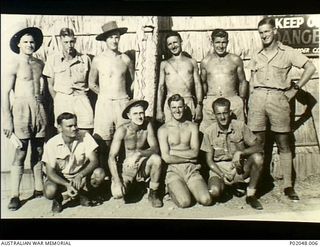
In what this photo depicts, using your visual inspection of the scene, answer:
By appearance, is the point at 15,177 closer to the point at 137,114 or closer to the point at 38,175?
the point at 38,175

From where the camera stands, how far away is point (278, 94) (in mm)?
709

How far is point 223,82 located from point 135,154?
198mm

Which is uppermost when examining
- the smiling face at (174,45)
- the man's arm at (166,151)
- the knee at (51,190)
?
the smiling face at (174,45)

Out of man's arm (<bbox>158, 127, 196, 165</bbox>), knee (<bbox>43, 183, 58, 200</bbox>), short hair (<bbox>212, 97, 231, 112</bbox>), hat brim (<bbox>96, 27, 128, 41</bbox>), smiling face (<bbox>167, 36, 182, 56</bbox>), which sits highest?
hat brim (<bbox>96, 27, 128, 41</bbox>)

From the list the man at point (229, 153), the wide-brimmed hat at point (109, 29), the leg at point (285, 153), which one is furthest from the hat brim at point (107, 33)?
the leg at point (285, 153)

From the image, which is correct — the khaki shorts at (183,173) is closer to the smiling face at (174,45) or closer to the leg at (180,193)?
the leg at (180,193)

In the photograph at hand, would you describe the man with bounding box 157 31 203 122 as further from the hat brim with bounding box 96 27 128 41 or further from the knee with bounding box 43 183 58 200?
the knee with bounding box 43 183 58 200

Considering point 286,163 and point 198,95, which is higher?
point 198,95

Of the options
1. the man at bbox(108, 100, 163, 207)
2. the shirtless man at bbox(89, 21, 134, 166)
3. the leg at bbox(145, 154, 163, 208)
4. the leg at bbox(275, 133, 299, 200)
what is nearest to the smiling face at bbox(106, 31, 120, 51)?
the shirtless man at bbox(89, 21, 134, 166)

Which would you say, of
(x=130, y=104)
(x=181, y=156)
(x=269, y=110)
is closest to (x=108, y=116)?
(x=130, y=104)

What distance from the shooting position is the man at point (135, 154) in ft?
2.33

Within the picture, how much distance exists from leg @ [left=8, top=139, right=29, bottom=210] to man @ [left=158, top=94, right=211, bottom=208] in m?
0.24

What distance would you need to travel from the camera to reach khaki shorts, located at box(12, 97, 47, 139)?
711mm
